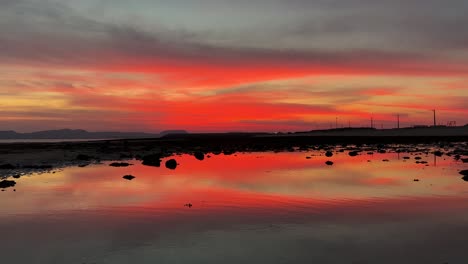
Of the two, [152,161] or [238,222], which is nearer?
[238,222]

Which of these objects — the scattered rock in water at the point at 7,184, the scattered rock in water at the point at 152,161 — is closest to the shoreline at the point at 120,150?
the scattered rock in water at the point at 152,161

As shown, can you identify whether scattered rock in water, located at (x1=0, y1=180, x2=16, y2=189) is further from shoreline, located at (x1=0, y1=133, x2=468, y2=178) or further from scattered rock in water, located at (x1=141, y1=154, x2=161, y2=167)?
scattered rock in water, located at (x1=141, y1=154, x2=161, y2=167)

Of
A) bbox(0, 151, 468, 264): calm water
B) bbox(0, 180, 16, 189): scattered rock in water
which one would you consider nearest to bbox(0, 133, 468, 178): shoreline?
bbox(0, 180, 16, 189): scattered rock in water

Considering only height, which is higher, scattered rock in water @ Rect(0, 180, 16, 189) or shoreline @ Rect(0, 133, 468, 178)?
shoreline @ Rect(0, 133, 468, 178)

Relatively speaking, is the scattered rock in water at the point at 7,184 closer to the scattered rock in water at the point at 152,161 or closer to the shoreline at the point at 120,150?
the shoreline at the point at 120,150

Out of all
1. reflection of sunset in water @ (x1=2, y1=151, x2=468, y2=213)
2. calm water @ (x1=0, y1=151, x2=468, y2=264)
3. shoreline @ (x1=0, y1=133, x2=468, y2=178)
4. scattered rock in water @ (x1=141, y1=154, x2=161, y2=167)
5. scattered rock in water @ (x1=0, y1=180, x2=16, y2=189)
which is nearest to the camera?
calm water @ (x1=0, y1=151, x2=468, y2=264)

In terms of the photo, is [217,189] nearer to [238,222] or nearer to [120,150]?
[238,222]

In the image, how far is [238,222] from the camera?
15.4 m

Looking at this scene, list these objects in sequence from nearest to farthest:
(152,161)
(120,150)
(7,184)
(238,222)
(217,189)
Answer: (238,222) → (217,189) → (7,184) → (152,161) → (120,150)

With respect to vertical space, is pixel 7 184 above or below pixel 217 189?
above

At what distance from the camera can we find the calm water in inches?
446

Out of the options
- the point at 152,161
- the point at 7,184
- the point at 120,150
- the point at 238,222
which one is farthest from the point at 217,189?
the point at 120,150

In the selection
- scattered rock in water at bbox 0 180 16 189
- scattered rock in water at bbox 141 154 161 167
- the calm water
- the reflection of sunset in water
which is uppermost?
scattered rock in water at bbox 141 154 161 167

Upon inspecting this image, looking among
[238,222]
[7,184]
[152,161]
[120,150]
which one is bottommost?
[238,222]
